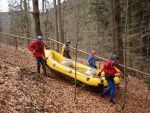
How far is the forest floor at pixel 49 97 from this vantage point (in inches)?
257

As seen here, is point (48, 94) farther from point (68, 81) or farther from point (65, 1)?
point (65, 1)

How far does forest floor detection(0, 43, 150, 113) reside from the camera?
654cm

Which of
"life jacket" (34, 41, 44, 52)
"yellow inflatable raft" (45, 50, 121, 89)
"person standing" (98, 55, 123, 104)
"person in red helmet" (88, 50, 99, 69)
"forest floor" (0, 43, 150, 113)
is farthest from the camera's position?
"person in red helmet" (88, 50, 99, 69)

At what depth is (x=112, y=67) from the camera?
30.9ft

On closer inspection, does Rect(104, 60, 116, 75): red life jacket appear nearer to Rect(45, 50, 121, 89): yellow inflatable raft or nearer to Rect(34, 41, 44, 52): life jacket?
Rect(45, 50, 121, 89): yellow inflatable raft

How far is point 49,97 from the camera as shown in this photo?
7.95 metres

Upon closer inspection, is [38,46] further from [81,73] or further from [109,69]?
[109,69]

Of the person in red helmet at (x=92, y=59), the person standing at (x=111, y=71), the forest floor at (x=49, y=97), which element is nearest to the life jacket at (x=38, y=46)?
the forest floor at (x=49, y=97)

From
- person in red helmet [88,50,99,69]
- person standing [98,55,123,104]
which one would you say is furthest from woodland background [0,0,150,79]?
person in red helmet [88,50,99,69]

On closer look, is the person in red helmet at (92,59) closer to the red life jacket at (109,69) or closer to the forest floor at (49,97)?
the forest floor at (49,97)

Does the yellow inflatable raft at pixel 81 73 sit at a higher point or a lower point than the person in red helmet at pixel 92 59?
lower

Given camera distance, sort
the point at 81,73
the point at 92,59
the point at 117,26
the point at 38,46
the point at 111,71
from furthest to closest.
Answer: the point at 117,26, the point at 92,59, the point at 81,73, the point at 38,46, the point at 111,71

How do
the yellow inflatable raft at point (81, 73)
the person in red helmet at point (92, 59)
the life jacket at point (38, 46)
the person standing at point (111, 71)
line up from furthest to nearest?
1. the person in red helmet at point (92, 59)
2. the life jacket at point (38, 46)
3. the yellow inflatable raft at point (81, 73)
4. the person standing at point (111, 71)

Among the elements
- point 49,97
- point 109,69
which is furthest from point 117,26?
point 49,97
